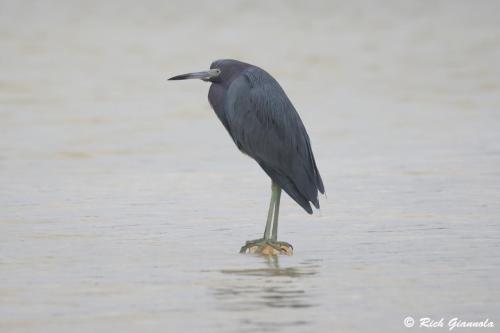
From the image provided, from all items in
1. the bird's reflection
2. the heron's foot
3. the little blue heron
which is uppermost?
the little blue heron

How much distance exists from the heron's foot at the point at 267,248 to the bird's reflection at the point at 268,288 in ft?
0.73

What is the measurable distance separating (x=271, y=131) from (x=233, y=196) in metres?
2.70

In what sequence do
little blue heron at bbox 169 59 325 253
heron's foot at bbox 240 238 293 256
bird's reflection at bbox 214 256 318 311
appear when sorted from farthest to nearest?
Answer: little blue heron at bbox 169 59 325 253, heron's foot at bbox 240 238 293 256, bird's reflection at bbox 214 256 318 311

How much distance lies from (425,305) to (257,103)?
7.75 feet

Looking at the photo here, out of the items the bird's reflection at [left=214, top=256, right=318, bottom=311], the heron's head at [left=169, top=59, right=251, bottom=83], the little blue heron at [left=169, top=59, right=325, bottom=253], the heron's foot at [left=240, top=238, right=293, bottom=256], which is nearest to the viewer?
the bird's reflection at [left=214, top=256, right=318, bottom=311]

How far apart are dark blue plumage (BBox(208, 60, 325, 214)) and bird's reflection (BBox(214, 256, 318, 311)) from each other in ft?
2.17

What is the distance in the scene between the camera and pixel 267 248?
29.8ft

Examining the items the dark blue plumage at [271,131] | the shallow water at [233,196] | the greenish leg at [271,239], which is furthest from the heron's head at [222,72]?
the shallow water at [233,196]

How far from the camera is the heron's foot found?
9.08m

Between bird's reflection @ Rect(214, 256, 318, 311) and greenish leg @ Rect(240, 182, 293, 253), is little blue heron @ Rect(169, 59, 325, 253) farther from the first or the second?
bird's reflection @ Rect(214, 256, 318, 311)

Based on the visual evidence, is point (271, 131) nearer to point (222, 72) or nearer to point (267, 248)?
point (222, 72)

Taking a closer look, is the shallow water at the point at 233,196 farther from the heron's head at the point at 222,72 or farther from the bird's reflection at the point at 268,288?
the heron's head at the point at 222,72

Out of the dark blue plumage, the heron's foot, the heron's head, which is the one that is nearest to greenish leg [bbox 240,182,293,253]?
the heron's foot

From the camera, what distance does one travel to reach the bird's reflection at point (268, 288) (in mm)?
7375
